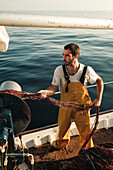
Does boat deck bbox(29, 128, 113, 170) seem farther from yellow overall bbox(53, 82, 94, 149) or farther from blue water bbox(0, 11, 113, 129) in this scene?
blue water bbox(0, 11, 113, 129)

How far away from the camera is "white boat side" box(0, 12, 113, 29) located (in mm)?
1442

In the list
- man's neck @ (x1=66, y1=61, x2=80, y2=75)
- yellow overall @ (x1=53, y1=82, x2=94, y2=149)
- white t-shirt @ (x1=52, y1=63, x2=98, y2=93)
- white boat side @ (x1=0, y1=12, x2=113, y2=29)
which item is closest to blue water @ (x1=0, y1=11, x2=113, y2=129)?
yellow overall @ (x1=53, y1=82, x2=94, y2=149)

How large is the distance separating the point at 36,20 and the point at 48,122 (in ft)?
14.9

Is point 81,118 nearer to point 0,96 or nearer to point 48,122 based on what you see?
point 0,96

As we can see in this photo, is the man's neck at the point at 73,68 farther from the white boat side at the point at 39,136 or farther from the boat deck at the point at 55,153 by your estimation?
the boat deck at the point at 55,153

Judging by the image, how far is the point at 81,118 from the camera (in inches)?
126

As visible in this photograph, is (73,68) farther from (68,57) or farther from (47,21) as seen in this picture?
(47,21)

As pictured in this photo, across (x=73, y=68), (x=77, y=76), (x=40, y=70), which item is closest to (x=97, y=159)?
(x=77, y=76)

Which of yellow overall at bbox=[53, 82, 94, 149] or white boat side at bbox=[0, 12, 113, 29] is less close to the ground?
white boat side at bbox=[0, 12, 113, 29]

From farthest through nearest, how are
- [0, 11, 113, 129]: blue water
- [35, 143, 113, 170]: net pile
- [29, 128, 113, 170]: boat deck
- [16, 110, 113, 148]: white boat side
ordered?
[0, 11, 113, 129]: blue water < [16, 110, 113, 148]: white boat side < [29, 128, 113, 170]: boat deck < [35, 143, 113, 170]: net pile

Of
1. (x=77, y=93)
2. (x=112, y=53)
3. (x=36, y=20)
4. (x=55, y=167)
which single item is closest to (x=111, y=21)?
(x=36, y=20)

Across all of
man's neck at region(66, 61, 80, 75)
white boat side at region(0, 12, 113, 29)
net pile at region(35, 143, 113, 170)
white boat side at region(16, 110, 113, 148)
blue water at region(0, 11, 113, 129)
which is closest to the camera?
white boat side at region(0, 12, 113, 29)

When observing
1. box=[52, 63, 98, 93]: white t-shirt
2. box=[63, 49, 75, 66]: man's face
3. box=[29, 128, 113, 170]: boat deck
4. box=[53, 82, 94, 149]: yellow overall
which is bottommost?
box=[29, 128, 113, 170]: boat deck

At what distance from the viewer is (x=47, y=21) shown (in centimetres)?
156
